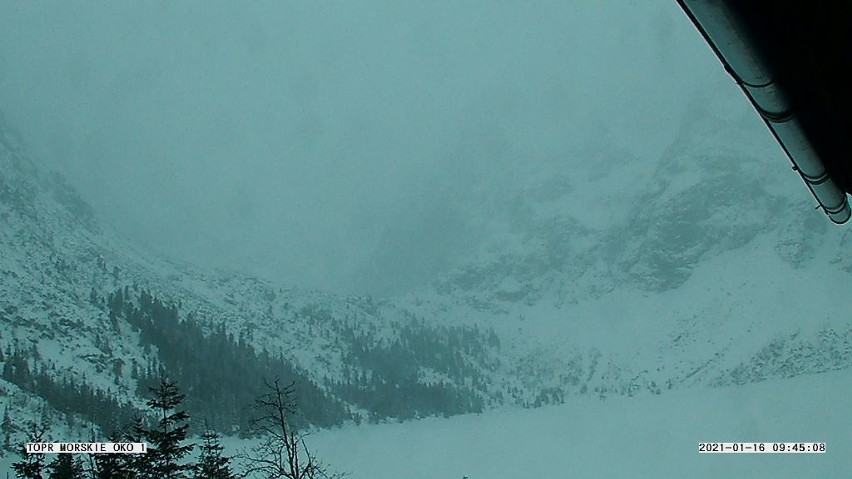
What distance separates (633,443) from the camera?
280 feet

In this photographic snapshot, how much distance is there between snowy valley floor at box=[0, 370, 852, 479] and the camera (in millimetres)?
60906

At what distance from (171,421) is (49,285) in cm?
16939

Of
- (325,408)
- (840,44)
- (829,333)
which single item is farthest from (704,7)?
(829,333)

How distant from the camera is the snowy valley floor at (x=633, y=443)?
60.9 meters

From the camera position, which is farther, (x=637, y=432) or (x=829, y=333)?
(x=829, y=333)

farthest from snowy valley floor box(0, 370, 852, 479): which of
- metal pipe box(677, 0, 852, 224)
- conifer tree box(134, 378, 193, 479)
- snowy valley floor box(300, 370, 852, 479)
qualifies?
metal pipe box(677, 0, 852, 224)

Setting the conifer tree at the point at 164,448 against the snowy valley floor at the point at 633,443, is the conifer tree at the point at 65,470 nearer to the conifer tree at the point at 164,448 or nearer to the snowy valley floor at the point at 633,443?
the conifer tree at the point at 164,448

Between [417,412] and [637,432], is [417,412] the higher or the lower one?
the higher one

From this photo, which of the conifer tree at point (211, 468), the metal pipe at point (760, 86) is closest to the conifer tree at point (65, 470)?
the conifer tree at point (211, 468)

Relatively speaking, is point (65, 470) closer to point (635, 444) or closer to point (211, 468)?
point (211, 468)

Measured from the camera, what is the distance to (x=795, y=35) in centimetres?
284

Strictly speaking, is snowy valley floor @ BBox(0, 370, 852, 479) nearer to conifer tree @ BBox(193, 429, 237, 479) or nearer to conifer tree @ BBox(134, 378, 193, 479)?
conifer tree @ BBox(193, 429, 237, 479)

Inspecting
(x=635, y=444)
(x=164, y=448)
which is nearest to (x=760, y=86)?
(x=164, y=448)

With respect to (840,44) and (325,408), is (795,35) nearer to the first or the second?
(840,44)
